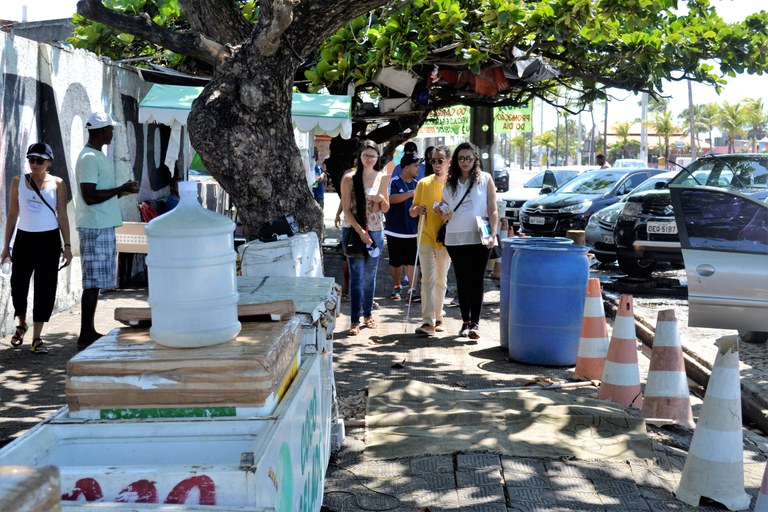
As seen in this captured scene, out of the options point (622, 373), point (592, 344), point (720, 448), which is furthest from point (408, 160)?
point (720, 448)

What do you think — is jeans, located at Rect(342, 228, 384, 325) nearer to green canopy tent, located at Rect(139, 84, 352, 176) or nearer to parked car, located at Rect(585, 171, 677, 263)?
green canopy tent, located at Rect(139, 84, 352, 176)

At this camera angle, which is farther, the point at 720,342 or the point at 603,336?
the point at 603,336

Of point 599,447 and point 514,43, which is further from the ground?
point 514,43

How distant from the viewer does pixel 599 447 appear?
5.45 metres

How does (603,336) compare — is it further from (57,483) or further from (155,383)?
(57,483)

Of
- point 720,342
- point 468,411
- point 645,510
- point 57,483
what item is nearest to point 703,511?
point 645,510

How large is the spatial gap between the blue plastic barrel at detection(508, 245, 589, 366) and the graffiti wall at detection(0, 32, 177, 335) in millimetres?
4903

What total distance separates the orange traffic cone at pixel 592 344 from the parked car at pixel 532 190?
14.9 m

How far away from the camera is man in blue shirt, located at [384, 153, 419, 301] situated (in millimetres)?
10508

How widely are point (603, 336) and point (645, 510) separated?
2.93 metres

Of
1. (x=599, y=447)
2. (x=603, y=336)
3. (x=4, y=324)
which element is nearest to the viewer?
(x=599, y=447)

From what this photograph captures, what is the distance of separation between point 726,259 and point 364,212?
353 centimetres

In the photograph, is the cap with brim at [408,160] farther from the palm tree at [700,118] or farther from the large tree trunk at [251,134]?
the palm tree at [700,118]

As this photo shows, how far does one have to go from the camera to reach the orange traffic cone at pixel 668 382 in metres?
6.10
